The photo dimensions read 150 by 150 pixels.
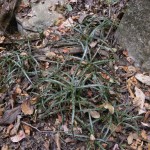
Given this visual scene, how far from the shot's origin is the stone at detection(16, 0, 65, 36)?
4.45 meters

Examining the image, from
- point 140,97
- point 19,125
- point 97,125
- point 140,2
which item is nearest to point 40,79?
point 19,125

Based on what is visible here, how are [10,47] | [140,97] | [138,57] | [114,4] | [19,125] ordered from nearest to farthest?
[19,125] < [140,97] < [138,57] < [10,47] < [114,4]

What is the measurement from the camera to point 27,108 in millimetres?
3412

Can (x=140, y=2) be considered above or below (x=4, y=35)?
above

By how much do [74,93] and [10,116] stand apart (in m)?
0.70

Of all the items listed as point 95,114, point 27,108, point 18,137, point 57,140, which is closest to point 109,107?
point 95,114

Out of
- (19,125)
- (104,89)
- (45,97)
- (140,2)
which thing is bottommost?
(19,125)

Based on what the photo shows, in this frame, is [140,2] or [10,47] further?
[10,47]

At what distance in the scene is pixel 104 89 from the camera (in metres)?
3.46

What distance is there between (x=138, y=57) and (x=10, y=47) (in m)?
1.60

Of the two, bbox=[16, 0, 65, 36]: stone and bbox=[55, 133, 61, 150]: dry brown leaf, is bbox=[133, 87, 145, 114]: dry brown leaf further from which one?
bbox=[16, 0, 65, 36]: stone

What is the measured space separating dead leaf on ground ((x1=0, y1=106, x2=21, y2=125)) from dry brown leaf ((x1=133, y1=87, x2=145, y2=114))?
1.25 meters

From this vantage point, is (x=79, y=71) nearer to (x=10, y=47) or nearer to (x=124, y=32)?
(x=124, y=32)

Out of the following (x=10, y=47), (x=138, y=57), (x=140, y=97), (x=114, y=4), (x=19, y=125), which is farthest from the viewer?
(x=114, y=4)
